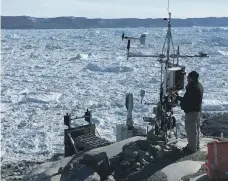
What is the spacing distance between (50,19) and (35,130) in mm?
66554

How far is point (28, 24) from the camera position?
68125 mm

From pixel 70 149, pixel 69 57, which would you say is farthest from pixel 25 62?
pixel 70 149

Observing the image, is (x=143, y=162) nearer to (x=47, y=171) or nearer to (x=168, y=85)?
(x=168, y=85)

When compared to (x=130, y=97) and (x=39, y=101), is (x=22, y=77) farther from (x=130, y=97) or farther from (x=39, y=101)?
(x=130, y=97)

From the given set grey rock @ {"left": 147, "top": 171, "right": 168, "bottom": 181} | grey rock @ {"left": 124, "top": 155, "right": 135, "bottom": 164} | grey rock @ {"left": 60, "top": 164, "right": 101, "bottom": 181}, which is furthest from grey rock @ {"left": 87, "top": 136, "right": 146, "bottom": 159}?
grey rock @ {"left": 147, "top": 171, "right": 168, "bottom": 181}

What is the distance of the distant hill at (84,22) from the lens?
68312 millimetres

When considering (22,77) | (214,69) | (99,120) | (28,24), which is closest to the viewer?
(99,120)

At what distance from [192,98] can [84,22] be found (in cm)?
6883

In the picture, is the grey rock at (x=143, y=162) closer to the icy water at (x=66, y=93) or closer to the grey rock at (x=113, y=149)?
the grey rock at (x=113, y=149)

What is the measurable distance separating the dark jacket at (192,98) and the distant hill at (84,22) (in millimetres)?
62765

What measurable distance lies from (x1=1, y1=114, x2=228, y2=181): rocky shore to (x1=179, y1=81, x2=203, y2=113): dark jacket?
58cm

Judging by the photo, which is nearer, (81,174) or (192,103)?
(81,174)

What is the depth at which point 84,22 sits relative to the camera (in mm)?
73000

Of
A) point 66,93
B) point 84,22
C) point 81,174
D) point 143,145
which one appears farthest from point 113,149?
point 84,22
